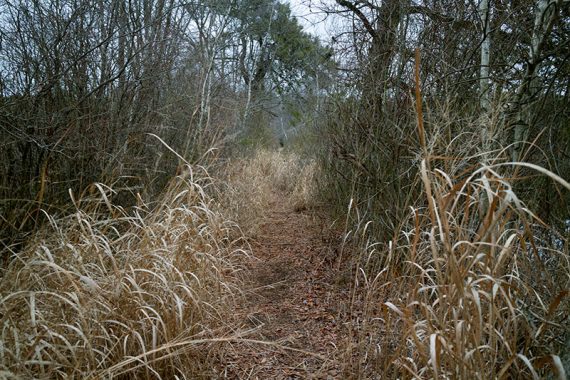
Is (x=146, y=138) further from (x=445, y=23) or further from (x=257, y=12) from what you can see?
(x=257, y=12)

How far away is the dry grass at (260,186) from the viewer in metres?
4.88

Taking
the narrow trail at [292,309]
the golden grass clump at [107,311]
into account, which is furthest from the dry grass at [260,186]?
the golden grass clump at [107,311]

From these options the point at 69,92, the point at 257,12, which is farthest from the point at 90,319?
the point at 257,12

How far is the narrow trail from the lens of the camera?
2.09m

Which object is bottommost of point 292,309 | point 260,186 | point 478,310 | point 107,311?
point 292,309

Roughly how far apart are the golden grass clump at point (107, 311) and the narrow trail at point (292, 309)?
32 cm

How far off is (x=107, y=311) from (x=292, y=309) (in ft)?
5.11

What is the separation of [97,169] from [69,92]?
654mm

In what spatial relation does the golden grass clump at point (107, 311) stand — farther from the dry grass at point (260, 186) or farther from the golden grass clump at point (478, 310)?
the dry grass at point (260, 186)

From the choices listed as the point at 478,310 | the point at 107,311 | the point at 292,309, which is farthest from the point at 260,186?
the point at 478,310

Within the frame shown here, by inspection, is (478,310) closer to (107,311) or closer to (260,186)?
(107,311)

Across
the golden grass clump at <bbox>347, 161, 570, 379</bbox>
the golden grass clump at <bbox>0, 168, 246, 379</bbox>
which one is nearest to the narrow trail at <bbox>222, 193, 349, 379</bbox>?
the golden grass clump at <bbox>0, 168, 246, 379</bbox>

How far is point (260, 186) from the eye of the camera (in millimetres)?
6465

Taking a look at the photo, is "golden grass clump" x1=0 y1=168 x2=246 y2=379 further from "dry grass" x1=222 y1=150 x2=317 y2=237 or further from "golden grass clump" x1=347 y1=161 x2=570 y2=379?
"dry grass" x1=222 y1=150 x2=317 y2=237
